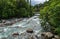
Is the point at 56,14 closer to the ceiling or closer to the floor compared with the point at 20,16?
closer to the ceiling

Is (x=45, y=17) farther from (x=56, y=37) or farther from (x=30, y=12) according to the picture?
(x=30, y=12)

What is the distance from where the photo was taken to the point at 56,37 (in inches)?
682

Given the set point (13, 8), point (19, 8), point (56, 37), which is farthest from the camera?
point (19, 8)

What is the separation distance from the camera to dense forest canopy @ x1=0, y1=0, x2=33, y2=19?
4331 cm

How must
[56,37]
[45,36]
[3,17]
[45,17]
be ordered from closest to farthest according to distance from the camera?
[56,37] → [45,36] → [45,17] → [3,17]

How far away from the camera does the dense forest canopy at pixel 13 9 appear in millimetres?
43312

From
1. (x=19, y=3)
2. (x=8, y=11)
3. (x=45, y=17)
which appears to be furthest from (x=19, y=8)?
(x=45, y=17)

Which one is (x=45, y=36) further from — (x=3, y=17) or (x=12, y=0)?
(x=12, y=0)

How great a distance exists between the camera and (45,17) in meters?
23.3

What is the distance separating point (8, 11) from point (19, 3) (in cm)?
666

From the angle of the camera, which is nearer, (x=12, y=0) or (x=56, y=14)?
(x=56, y=14)

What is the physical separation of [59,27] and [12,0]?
103 ft

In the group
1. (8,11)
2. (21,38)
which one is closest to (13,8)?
(8,11)

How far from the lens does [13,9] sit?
45125mm
